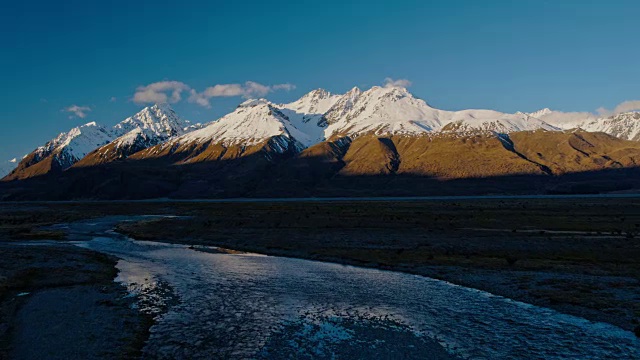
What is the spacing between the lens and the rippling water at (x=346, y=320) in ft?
87.4

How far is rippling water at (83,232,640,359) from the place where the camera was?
1049 inches

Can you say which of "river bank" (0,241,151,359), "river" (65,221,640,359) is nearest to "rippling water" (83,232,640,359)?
"river" (65,221,640,359)

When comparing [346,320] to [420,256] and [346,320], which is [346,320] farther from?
[420,256]

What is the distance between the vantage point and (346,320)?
108 ft

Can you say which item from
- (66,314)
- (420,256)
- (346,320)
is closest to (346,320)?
(346,320)

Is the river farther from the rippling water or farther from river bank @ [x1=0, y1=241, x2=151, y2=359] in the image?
river bank @ [x1=0, y1=241, x2=151, y2=359]

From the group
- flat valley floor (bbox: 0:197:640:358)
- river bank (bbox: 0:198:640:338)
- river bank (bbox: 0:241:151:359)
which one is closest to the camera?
river bank (bbox: 0:241:151:359)

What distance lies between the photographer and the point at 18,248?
72.2 meters

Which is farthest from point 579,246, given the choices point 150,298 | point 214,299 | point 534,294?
point 150,298

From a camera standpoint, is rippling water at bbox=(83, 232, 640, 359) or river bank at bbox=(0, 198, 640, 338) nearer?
rippling water at bbox=(83, 232, 640, 359)

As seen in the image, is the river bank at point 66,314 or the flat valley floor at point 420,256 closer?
the river bank at point 66,314

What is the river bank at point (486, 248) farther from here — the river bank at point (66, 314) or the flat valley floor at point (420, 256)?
the river bank at point (66, 314)

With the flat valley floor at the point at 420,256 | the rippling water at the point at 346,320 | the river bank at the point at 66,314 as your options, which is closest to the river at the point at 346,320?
the rippling water at the point at 346,320

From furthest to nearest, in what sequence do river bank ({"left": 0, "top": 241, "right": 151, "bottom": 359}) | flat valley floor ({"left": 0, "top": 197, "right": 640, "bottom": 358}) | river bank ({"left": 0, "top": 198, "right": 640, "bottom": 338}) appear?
river bank ({"left": 0, "top": 198, "right": 640, "bottom": 338}) → flat valley floor ({"left": 0, "top": 197, "right": 640, "bottom": 358}) → river bank ({"left": 0, "top": 241, "right": 151, "bottom": 359})
